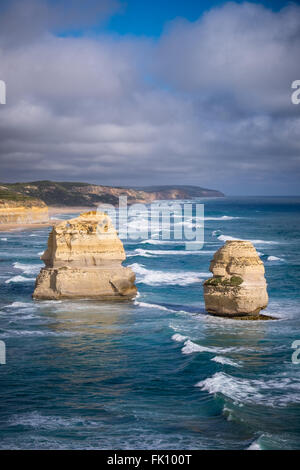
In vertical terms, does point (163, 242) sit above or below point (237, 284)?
above

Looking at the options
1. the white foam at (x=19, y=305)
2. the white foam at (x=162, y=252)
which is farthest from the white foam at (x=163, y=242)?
the white foam at (x=19, y=305)

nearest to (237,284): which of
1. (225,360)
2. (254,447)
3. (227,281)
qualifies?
(227,281)

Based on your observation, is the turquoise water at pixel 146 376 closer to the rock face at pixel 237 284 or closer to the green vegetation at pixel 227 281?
the rock face at pixel 237 284

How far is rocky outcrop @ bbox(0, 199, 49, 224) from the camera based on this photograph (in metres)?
113

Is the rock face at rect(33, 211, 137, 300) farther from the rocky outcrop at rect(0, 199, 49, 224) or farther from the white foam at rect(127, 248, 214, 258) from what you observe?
the rocky outcrop at rect(0, 199, 49, 224)

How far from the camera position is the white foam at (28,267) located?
43.3 m

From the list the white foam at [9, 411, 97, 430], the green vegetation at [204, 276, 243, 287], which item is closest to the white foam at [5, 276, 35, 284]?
the green vegetation at [204, 276, 243, 287]

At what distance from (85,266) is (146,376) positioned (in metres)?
13.0

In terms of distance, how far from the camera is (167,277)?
41.3m

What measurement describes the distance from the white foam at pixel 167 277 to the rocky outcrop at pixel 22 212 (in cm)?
7374

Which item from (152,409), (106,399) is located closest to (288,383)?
Answer: (152,409)

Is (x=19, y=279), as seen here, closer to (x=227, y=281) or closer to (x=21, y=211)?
(x=227, y=281)

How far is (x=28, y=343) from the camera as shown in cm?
2294
